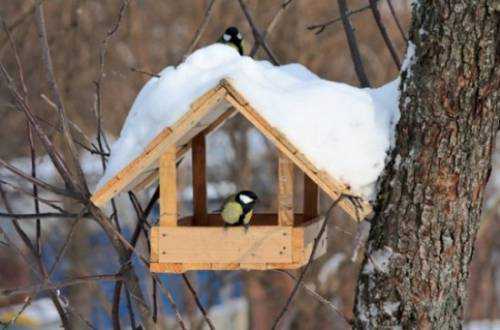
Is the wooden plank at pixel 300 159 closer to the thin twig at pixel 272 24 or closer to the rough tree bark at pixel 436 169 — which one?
the rough tree bark at pixel 436 169

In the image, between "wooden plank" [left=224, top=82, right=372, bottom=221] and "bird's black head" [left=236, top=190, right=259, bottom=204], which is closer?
"wooden plank" [left=224, top=82, right=372, bottom=221]

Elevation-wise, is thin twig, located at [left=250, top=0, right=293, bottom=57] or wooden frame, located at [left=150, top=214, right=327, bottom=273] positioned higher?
thin twig, located at [left=250, top=0, right=293, bottom=57]

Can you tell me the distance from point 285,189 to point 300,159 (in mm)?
189

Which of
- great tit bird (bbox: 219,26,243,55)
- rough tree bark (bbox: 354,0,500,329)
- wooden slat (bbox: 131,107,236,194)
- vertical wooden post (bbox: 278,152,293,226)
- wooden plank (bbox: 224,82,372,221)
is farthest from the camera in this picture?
great tit bird (bbox: 219,26,243,55)

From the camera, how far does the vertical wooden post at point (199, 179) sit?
3061 mm

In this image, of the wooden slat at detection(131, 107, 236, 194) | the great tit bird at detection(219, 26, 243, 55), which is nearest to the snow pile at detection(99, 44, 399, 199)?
the wooden slat at detection(131, 107, 236, 194)

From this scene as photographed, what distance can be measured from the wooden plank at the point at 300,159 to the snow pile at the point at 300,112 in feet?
0.05

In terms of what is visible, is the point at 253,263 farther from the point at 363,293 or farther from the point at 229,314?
the point at 229,314

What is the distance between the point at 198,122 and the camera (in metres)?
2.54

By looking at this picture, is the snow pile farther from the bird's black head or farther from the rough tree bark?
the bird's black head

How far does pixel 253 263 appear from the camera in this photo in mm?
2568

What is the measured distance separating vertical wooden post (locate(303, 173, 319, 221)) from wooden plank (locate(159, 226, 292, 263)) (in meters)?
0.54

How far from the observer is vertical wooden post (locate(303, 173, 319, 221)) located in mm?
3104

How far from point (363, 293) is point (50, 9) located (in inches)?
248
